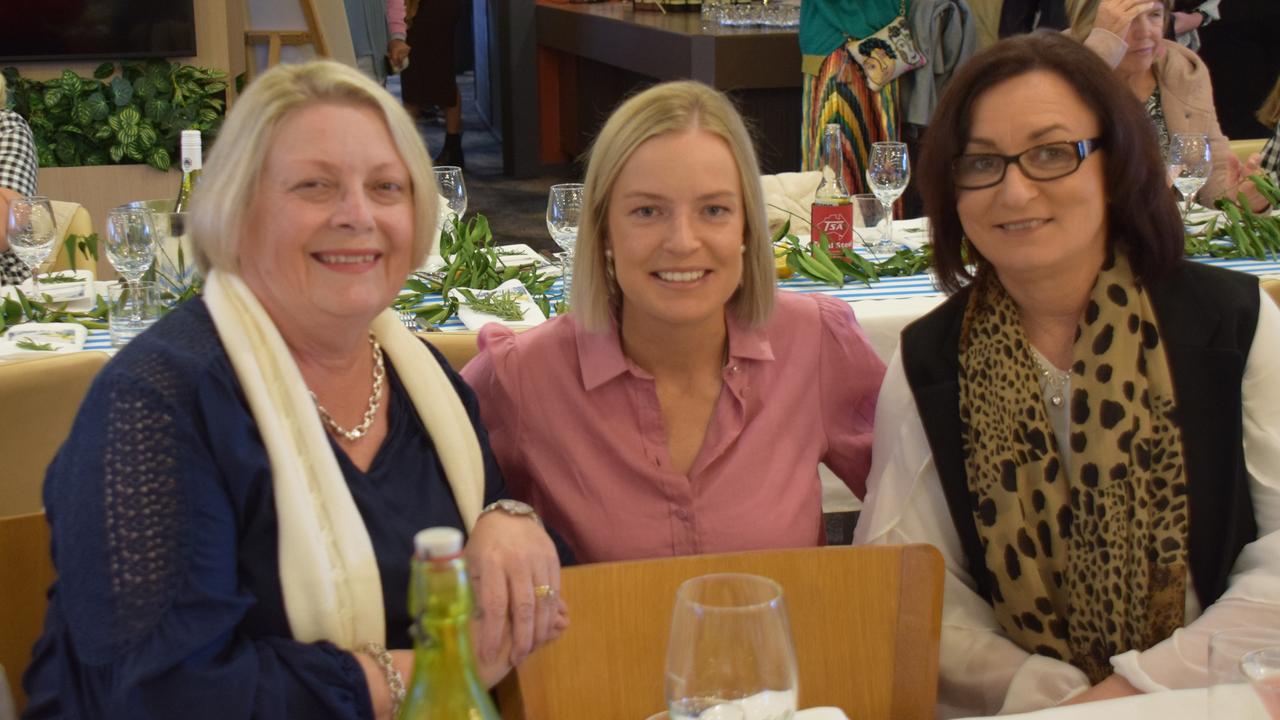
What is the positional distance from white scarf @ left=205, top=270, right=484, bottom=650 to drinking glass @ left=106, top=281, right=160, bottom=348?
1.28 meters

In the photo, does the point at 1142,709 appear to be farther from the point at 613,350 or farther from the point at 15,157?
the point at 15,157

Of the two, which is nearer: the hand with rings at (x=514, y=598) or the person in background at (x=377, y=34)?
the hand with rings at (x=514, y=598)

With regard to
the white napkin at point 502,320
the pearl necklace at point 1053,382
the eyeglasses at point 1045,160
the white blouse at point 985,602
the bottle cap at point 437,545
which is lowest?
the white blouse at point 985,602

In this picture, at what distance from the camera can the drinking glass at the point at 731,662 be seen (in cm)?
108

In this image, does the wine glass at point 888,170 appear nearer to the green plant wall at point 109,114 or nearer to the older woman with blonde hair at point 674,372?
the older woman with blonde hair at point 674,372

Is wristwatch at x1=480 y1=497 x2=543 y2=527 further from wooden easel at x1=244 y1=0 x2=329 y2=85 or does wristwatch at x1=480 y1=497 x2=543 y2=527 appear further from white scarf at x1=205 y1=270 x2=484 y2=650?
wooden easel at x1=244 y1=0 x2=329 y2=85

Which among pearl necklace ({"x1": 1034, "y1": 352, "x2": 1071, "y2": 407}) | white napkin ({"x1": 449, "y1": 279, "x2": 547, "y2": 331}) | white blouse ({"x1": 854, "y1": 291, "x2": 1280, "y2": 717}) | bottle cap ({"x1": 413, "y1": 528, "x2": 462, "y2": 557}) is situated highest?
bottle cap ({"x1": 413, "y1": 528, "x2": 462, "y2": 557})

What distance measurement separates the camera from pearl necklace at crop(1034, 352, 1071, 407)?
194cm

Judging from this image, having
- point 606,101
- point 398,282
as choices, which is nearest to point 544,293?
point 398,282

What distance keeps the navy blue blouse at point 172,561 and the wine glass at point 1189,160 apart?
9.17ft

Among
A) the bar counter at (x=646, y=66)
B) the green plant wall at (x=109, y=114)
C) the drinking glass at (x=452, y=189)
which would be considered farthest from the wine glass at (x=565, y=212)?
the green plant wall at (x=109, y=114)

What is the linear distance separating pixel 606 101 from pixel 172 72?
11.0 feet

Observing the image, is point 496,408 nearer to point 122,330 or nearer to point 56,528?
point 56,528

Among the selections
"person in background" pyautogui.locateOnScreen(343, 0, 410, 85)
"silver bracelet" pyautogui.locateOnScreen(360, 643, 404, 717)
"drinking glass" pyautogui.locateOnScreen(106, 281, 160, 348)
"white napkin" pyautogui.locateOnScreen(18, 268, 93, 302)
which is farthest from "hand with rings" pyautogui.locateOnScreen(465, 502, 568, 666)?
"person in background" pyautogui.locateOnScreen(343, 0, 410, 85)
